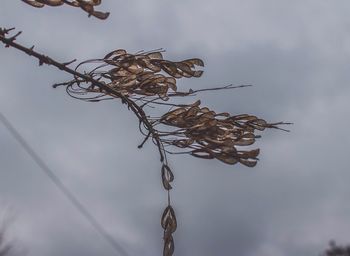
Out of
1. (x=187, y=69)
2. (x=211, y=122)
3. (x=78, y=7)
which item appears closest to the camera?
(x=78, y=7)

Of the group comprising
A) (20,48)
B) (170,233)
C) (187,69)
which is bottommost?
(170,233)

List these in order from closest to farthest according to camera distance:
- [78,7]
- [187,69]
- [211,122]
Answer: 1. [78,7]
2. [211,122]
3. [187,69]

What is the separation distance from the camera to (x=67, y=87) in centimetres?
126

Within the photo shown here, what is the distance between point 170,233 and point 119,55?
46cm

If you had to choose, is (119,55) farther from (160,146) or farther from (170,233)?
(170,233)

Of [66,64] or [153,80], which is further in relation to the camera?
[153,80]

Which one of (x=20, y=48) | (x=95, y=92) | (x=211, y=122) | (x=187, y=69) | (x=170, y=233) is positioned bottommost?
(x=170, y=233)

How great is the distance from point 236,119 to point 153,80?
23 cm

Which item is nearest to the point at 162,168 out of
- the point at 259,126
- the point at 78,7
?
the point at 259,126

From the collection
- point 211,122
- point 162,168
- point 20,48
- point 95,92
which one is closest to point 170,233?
point 162,168

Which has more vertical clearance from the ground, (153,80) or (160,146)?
(153,80)

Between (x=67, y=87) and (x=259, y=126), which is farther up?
(x=67, y=87)

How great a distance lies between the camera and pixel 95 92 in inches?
50.1

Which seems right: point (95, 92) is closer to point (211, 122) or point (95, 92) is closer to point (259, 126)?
point (211, 122)
